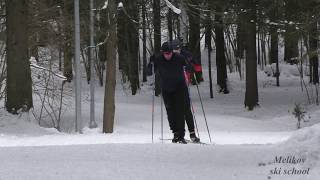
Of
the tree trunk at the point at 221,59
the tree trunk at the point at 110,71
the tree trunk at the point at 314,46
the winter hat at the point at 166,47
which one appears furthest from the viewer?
the tree trunk at the point at 221,59

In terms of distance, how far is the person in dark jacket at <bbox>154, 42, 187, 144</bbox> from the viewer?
360 inches

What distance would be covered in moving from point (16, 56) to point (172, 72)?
6637 millimetres

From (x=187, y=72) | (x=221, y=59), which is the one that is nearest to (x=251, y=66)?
(x=221, y=59)

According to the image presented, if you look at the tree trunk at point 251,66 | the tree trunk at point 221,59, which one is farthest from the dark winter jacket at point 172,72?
the tree trunk at point 221,59

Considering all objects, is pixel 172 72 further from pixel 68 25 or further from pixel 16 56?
pixel 68 25

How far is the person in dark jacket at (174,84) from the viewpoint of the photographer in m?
9.13

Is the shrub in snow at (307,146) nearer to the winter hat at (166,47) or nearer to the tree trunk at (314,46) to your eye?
the winter hat at (166,47)

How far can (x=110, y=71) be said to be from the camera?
15.7 metres

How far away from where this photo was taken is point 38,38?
18.2m

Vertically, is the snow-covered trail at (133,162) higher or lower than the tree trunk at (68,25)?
lower

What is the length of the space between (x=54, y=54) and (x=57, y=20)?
7.44 feet

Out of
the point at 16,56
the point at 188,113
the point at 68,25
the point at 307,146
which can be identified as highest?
the point at 68,25

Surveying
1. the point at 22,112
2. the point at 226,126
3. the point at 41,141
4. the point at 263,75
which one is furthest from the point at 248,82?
the point at 263,75

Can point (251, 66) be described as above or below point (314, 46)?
below
